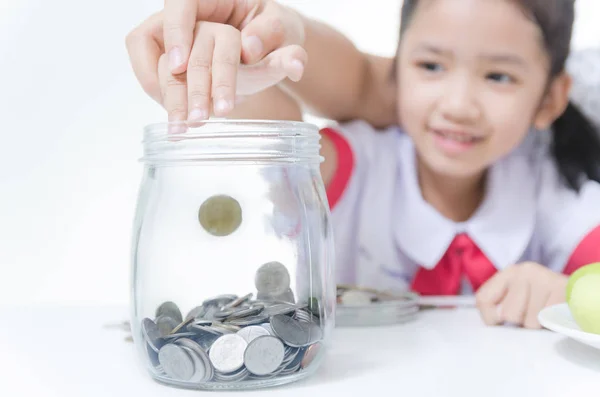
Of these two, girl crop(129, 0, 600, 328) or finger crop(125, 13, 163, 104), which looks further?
girl crop(129, 0, 600, 328)

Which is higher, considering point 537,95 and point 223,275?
point 537,95

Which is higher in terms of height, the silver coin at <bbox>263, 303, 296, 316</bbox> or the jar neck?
the jar neck

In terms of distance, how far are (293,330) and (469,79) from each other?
524mm

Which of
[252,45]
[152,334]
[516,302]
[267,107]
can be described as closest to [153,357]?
[152,334]

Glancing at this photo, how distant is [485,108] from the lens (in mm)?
826

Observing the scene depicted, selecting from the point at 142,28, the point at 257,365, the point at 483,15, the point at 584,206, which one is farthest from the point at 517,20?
the point at 257,365

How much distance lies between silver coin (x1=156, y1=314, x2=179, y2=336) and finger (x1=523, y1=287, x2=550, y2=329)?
0.33m

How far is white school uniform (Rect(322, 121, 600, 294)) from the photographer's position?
0.91 metres

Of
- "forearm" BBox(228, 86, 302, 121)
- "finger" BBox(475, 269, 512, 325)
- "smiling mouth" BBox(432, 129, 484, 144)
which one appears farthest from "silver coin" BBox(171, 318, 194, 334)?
"smiling mouth" BBox(432, 129, 484, 144)

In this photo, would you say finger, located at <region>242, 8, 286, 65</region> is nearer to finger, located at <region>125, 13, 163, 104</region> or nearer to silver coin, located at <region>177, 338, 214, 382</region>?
finger, located at <region>125, 13, 163, 104</region>

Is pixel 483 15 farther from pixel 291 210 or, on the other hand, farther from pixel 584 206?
pixel 291 210

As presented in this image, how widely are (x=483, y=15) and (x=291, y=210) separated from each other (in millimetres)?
482

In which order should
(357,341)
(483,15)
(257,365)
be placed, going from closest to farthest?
(257,365) → (357,341) → (483,15)

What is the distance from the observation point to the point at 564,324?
503mm
